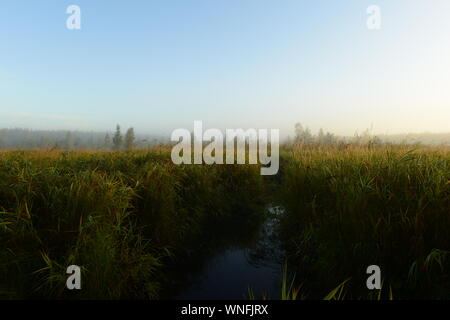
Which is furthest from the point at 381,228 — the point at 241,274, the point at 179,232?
the point at 179,232

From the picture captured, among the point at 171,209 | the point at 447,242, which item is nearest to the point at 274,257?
the point at 171,209

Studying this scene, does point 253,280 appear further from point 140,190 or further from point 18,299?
point 18,299

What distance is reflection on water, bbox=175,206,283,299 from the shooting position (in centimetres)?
377

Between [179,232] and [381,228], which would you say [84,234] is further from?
[381,228]

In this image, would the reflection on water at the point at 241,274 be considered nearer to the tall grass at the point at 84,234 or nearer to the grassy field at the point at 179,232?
the grassy field at the point at 179,232

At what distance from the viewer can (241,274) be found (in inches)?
169

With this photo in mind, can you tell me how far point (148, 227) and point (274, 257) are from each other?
2147 mm

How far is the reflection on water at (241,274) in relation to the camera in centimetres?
377

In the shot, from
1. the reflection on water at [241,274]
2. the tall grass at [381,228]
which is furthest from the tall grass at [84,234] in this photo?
the tall grass at [381,228]

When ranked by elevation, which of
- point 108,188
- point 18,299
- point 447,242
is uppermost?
point 108,188

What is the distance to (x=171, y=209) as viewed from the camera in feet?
15.2

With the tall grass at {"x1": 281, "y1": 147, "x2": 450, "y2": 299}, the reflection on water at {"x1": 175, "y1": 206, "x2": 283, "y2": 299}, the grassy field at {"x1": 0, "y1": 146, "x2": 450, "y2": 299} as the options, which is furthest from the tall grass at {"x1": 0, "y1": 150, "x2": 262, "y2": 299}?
the tall grass at {"x1": 281, "y1": 147, "x2": 450, "y2": 299}

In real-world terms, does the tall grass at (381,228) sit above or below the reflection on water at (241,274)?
above

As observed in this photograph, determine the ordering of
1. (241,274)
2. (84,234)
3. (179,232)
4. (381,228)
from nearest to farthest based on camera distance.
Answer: (84,234), (381,228), (241,274), (179,232)
